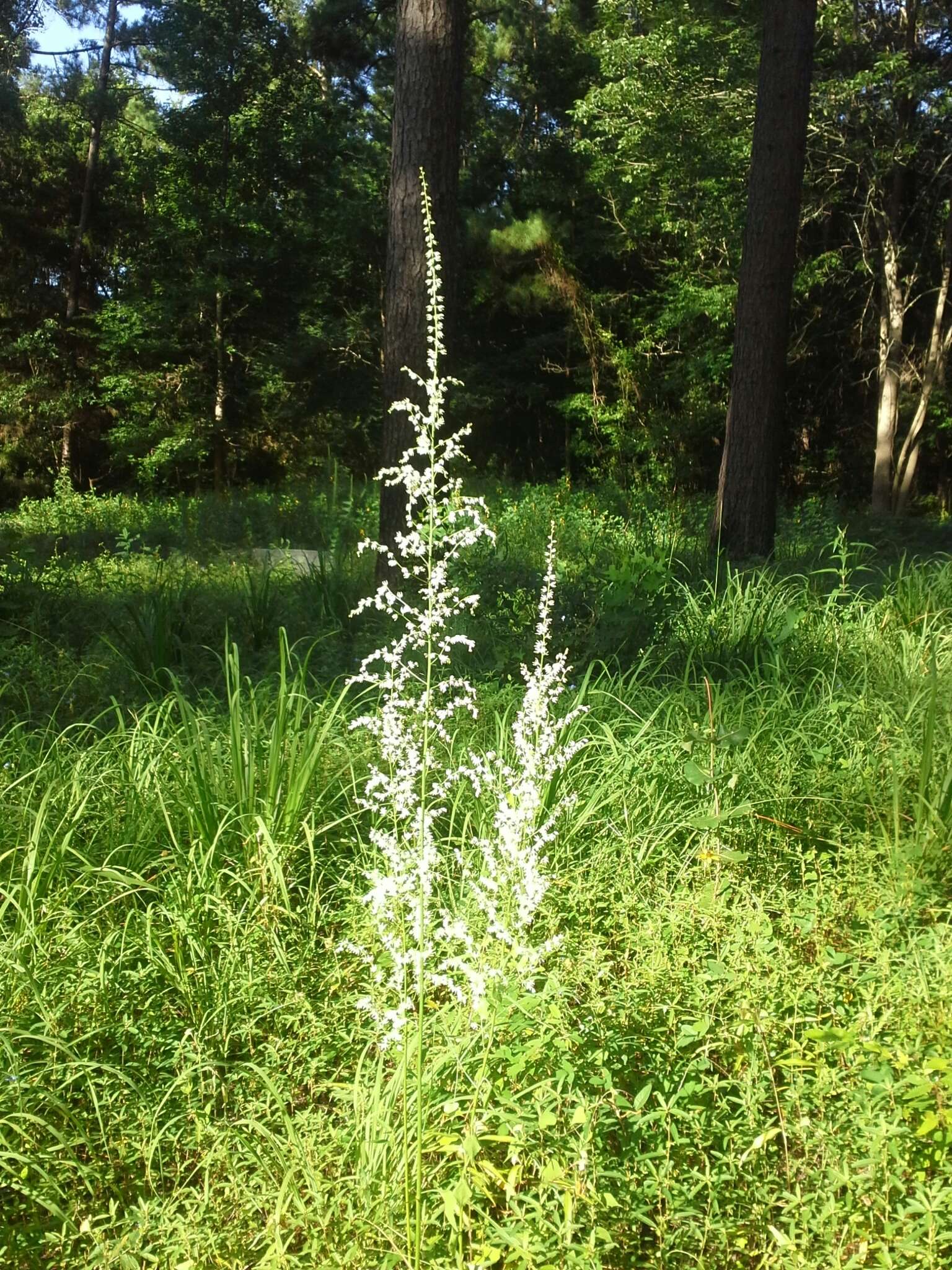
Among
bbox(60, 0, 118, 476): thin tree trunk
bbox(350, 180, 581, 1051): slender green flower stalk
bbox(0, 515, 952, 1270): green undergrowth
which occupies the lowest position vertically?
bbox(0, 515, 952, 1270): green undergrowth

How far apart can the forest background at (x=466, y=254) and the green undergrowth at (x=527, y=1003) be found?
13.5m

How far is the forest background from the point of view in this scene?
16.3 metres

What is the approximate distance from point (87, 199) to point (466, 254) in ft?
23.7

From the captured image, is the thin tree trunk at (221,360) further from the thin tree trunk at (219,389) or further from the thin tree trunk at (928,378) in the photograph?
the thin tree trunk at (928,378)

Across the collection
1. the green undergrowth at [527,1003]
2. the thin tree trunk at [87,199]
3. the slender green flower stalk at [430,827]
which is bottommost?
the green undergrowth at [527,1003]

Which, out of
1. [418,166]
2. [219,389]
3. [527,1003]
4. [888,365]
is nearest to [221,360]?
[219,389]

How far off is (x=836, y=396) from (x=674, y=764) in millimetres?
18397

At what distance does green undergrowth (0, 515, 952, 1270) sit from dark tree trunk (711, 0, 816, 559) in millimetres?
3108

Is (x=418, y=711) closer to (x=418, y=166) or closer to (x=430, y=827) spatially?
(x=430, y=827)

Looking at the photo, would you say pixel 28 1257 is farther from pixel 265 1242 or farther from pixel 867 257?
pixel 867 257

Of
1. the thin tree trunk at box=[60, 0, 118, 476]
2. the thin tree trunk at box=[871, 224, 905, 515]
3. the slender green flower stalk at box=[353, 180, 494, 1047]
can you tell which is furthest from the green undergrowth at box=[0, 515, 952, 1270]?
the thin tree trunk at box=[60, 0, 118, 476]

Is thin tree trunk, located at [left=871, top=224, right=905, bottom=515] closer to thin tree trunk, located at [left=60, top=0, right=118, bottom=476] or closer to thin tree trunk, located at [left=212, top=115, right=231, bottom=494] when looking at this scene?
thin tree trunk, located at [left=212, top=115, right=231, bottom=494]

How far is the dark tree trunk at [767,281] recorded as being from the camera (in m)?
7.34

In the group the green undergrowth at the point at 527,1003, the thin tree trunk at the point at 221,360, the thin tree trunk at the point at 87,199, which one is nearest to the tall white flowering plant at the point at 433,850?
the green undergrowth at the point at 527,1003
